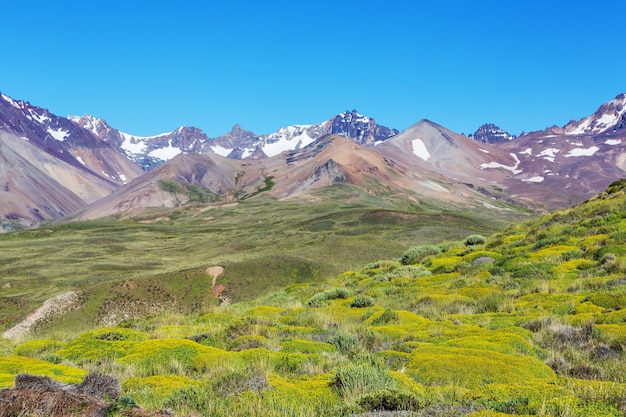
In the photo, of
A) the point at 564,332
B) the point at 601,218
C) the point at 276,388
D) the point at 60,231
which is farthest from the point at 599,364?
the point at 60,231

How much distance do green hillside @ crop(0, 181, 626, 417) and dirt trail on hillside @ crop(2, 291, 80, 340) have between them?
30590 millimetres

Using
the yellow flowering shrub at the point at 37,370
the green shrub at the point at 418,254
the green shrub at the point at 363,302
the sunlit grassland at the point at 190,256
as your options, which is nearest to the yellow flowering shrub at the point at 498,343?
the yellow flowering shrub at the point at 37,370

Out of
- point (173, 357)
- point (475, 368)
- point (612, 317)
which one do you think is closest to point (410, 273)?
point (612, 317)

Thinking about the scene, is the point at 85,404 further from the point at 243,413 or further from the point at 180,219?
the point at 180,219

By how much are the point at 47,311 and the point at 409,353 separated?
150 feet

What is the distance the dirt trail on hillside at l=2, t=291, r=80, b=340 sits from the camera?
4200 centimetres

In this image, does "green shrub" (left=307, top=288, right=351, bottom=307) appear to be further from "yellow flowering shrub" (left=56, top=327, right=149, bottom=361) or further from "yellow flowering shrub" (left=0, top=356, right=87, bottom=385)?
"yellow flowering shrub" (left=0, top=356, right=87, bottom=385)

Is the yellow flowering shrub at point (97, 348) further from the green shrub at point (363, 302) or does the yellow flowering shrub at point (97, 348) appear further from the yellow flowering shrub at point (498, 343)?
the green shrub at point (363, 302)

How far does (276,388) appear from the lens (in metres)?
7.07

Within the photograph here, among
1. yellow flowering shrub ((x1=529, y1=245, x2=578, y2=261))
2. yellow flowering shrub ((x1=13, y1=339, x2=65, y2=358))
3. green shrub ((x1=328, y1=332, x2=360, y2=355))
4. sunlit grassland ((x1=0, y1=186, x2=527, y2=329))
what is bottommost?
sunlit grassland ((x1=0, y1=186, x2=527, y2=329))

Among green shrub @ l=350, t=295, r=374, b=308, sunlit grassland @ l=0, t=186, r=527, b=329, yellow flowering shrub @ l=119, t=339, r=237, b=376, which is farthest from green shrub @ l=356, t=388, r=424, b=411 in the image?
sunlit grassland @ l=0, t=186, r=527, b=329

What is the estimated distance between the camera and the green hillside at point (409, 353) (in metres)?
6.50

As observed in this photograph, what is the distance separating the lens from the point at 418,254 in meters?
33.4

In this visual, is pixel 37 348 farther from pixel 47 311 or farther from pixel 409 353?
pixel 47 311
